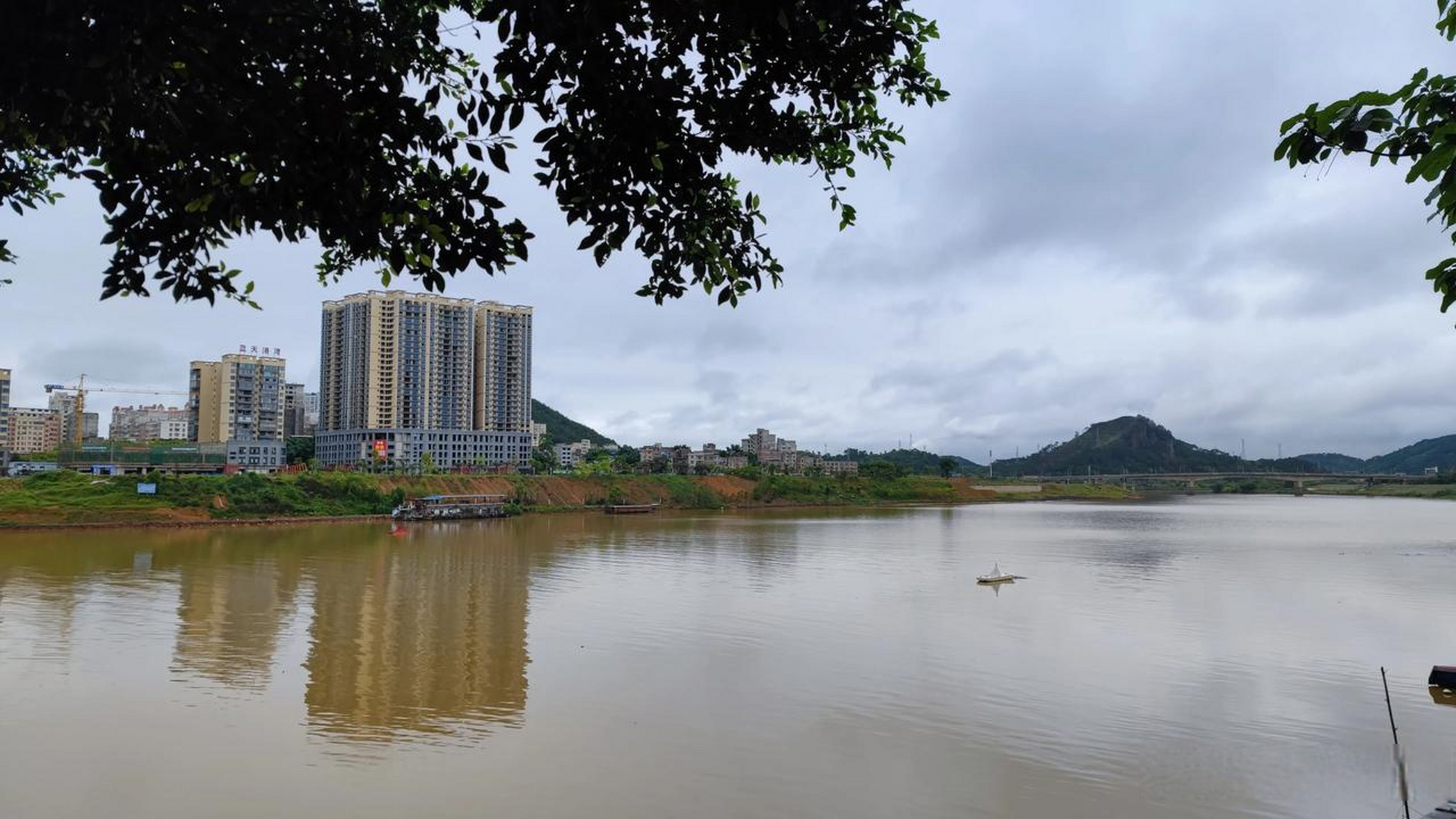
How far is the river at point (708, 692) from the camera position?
915 centimetres

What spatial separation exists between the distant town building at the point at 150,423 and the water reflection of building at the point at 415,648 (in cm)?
14934

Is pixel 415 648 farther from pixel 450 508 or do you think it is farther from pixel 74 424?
pixel 74 424

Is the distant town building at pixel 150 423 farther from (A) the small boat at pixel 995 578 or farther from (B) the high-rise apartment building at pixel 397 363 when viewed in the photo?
(A) the small boat at pixel 995 578

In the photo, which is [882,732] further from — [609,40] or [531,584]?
[531,584]

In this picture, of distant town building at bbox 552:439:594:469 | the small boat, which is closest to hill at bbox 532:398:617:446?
distant town building at bbox 552:439:594:469

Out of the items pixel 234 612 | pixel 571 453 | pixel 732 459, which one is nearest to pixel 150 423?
pixel 571 453

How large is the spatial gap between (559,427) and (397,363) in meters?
92.1

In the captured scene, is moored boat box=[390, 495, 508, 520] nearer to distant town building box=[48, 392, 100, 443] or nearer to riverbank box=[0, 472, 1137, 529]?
riverbank box=[0, 472, 1137, 529]

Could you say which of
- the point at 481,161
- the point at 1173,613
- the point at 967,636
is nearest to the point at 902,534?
the point at 1173,613

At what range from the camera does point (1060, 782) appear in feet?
31.3

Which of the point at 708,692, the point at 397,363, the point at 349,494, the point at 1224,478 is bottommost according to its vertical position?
the point at 708,692

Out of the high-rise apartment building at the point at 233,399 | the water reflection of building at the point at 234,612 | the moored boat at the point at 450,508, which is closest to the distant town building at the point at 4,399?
the high-rise apartment building at the point at 233,399

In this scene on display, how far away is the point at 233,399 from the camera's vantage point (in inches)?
4154

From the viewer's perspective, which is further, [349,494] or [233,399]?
[233,399]
